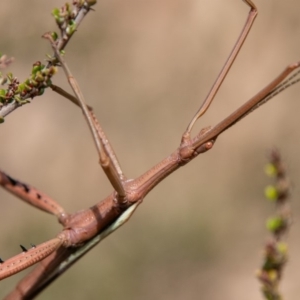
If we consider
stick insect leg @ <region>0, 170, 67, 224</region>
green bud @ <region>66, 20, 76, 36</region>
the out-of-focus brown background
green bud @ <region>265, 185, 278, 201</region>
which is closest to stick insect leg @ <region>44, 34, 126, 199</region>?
green bud @ <region>66, 20, 76, 36</region>

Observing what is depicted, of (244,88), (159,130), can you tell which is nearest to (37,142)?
(159,130)

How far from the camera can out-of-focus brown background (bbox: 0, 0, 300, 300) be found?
15.2 ft

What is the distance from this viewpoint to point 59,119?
5156 mm

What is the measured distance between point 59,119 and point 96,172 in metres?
0.73

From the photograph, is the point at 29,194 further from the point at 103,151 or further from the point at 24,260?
the point at 103,151

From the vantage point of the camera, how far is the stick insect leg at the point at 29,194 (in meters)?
1.99

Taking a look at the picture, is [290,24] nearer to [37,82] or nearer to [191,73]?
[191,73]

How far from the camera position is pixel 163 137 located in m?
5.11

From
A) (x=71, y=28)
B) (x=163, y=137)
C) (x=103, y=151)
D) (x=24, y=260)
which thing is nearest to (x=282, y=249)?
(x=103, y=151)

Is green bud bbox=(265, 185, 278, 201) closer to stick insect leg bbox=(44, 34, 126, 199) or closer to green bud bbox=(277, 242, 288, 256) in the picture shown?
green bud bbox=(277, 242, 288, 256)

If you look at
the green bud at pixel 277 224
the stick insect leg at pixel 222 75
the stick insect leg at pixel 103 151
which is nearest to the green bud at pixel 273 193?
the green bud at pixel 277 224

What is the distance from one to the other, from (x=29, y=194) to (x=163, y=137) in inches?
124

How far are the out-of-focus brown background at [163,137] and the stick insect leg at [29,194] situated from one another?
2453 mm

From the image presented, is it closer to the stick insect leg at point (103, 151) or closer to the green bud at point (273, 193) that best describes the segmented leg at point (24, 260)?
the stick insect leg at point (103, 151)
